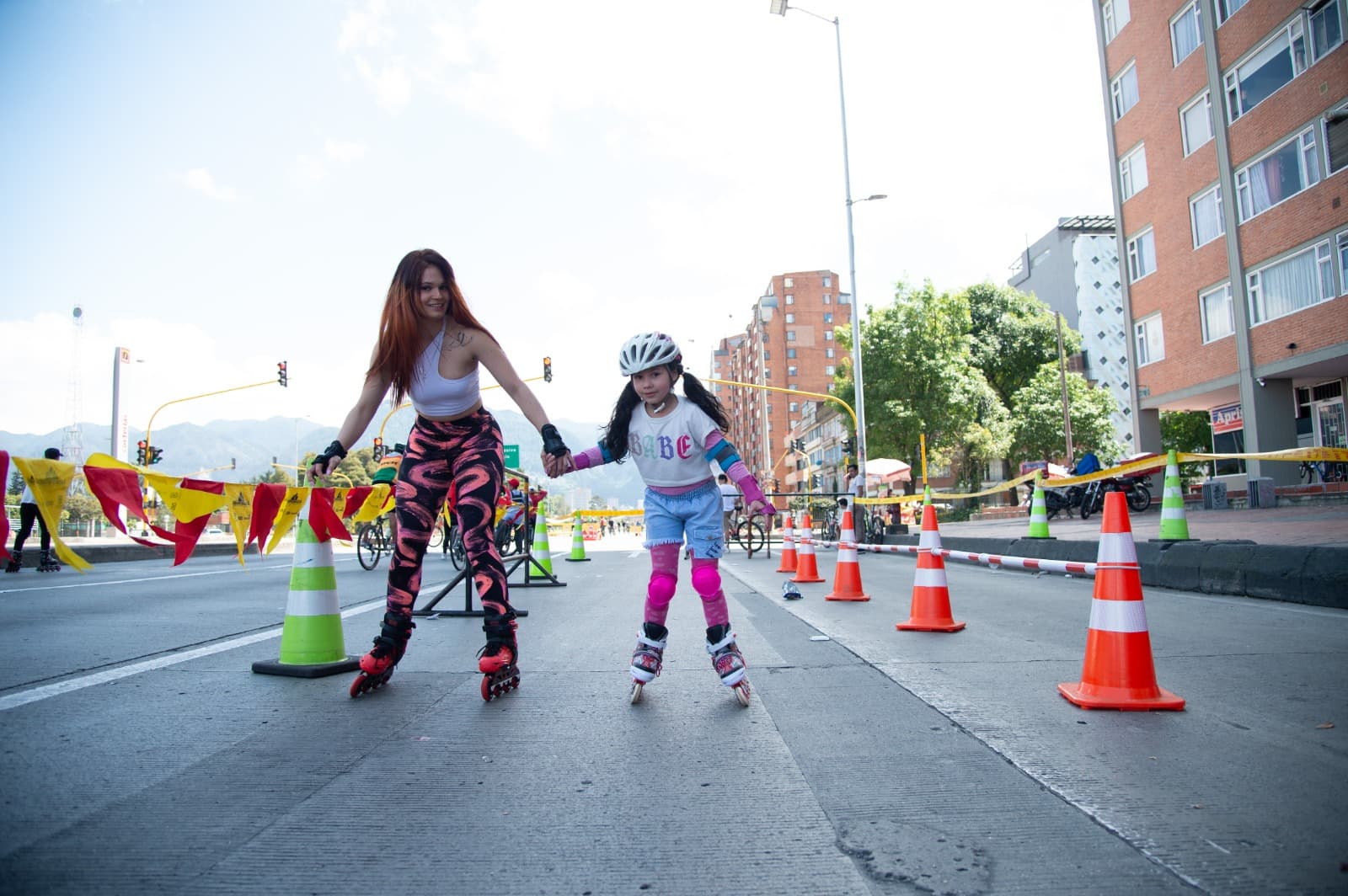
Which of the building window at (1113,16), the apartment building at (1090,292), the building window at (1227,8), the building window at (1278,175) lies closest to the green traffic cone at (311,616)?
the building window at (1278,175)

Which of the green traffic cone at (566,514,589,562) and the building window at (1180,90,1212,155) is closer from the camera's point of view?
the green traffic cone at (566,514,589,562)

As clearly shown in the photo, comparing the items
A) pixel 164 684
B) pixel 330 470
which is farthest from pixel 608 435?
pixel 164 684

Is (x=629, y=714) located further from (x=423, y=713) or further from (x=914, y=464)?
(x=914, y=464)

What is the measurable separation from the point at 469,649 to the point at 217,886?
3503 mm

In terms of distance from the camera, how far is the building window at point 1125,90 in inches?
1080

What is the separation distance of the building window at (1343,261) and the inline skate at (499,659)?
2329cm

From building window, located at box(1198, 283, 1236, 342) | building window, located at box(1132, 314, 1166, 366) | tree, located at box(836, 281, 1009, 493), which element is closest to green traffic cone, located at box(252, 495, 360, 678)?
building window, located at box(1198, 283, 1236, 342)

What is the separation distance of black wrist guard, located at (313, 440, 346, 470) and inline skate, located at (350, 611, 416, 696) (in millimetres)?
774

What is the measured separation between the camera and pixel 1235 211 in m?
23.0

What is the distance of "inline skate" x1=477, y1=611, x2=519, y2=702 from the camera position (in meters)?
3.87

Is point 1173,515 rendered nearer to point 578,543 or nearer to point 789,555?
point 789,555

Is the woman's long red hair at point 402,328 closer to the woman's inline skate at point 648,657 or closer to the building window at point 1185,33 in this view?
the woman's inline skate at point 648,657

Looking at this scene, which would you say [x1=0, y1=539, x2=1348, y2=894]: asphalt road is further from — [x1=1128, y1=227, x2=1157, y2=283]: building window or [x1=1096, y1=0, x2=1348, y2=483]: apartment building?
[x1=1128, y1=227, x2=1157, y2=283]: building window

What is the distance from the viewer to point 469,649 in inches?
214
